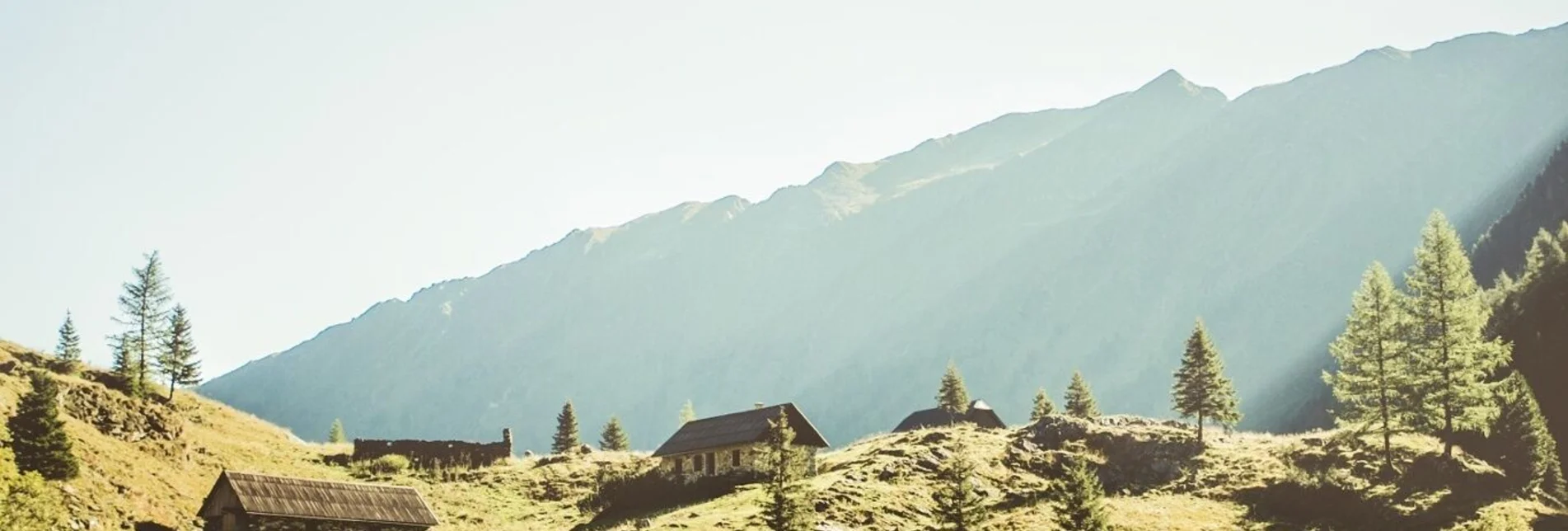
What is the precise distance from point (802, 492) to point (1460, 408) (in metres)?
38.1

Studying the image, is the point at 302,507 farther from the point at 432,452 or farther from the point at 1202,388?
the point at 1202,388

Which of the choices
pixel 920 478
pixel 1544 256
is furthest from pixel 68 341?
pixel 1544 256

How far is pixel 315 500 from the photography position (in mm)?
57344

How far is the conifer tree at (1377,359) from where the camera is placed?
68.6 meters

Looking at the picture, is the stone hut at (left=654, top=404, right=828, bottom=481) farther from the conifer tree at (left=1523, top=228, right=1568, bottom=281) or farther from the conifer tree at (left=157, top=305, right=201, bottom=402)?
the conifer tree at (left=1523, top=228, right=1568, bottom=281)

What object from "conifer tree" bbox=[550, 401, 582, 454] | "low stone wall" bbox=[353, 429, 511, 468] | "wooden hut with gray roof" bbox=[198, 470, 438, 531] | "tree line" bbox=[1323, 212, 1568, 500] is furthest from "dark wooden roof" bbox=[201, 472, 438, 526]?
"tree line" bbox=[1323, 212, 1568, 500]

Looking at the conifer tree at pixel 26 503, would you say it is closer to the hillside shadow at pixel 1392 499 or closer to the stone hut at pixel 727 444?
the stone hut at pixel 727 444

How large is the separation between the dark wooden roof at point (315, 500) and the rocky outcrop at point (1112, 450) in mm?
36418

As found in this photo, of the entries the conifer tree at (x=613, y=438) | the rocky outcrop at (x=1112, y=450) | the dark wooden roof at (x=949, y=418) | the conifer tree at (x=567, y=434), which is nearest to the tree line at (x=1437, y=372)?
the rocky outcrop at (x=1112, y=450)

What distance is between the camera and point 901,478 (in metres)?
69.6

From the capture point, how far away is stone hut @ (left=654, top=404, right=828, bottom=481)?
7500 centimetres

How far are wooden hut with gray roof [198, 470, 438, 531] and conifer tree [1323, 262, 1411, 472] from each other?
52532mm

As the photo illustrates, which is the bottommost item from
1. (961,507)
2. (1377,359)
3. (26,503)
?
(961,507)

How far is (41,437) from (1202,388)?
223 ft
